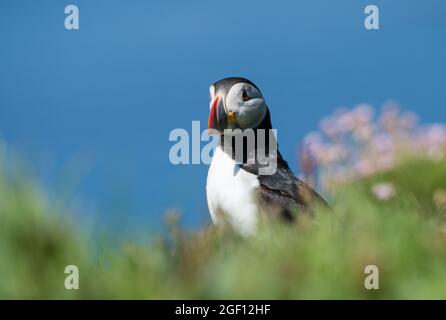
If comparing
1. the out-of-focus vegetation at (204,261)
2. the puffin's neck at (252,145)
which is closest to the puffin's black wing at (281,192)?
the puffin's neck at (252,145)

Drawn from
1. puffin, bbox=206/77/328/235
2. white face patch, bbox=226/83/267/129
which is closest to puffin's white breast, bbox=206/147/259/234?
puffin, bbox=206/77/328/235

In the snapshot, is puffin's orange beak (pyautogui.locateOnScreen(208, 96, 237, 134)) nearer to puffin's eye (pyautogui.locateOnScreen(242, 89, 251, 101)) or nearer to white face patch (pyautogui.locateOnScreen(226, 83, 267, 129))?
white face patch (pyautogui.locateOnScreen(226, 83, 267, 129))

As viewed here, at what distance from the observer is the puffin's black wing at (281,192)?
6.11 m

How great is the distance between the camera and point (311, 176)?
3914 mm

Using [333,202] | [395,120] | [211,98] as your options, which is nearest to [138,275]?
[333,202]

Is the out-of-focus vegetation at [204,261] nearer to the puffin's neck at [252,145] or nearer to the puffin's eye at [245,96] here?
the puffin's neck at [252,145]

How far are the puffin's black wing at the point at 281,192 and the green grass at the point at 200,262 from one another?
7.64 feet

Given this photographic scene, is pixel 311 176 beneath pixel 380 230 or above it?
above

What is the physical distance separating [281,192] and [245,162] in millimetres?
658

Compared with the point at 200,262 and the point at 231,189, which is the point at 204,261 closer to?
the point at 200,262

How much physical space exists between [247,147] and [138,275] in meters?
4.01

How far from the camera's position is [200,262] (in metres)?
3.15
